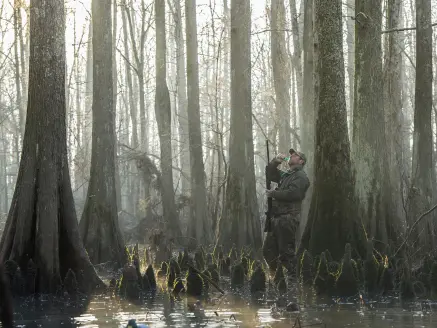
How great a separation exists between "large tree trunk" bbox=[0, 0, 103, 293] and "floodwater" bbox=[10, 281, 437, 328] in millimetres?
591

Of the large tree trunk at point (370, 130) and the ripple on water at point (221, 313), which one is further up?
the large tree trunk at point (370, 130)

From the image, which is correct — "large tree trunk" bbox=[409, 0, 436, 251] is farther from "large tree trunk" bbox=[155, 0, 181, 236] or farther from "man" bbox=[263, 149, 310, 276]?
"large tree trunk" bbox=[155, 0, 181, 236]

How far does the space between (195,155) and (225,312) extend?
10.1 meters

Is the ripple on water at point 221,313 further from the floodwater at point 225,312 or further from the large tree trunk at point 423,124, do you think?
the large tree trunk at point 423,124

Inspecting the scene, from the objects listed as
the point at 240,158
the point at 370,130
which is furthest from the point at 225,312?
the point at 240,158

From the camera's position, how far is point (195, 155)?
17.1 metres

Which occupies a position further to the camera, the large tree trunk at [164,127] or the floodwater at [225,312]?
the large tree trunk at [164,127]

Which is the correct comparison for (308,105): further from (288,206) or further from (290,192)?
(290,192)

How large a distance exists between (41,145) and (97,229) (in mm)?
3546

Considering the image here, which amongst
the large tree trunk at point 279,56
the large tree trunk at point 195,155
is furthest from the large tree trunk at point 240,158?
the large tree trunk at point 279,56

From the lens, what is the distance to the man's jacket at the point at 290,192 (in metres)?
9.75

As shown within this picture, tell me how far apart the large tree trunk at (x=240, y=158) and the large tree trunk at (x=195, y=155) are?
2139 mm

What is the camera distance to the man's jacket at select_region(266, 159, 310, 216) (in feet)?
32.0

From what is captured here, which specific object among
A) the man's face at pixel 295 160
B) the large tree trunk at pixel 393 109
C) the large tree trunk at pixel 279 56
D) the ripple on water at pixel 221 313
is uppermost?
the large tree trunk at pixel 279 56
